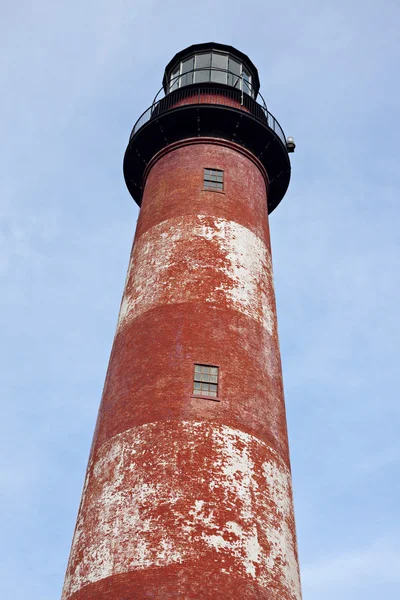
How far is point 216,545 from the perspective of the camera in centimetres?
1536

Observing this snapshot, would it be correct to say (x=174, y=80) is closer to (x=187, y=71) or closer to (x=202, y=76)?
(x=187, y=71)

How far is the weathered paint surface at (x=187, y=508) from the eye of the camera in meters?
15.4

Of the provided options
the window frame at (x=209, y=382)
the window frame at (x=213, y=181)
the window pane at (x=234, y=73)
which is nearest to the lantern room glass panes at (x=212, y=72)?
the window pane at (x=234, y=73)

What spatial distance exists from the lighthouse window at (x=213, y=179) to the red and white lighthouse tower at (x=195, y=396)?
5cm

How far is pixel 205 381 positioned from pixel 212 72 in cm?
1394

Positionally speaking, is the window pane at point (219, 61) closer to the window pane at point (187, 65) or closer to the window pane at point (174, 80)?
the window pane at point (187, 65)

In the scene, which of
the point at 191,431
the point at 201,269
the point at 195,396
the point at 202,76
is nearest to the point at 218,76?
the point at 202,76

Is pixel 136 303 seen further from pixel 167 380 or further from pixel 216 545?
pixel 216 545

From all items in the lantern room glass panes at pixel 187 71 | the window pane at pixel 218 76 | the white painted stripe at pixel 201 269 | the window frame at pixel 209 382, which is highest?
the lantern room glass panes at pixel 187 71

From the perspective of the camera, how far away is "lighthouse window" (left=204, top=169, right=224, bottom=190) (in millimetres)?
23031

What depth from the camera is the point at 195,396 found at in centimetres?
1766

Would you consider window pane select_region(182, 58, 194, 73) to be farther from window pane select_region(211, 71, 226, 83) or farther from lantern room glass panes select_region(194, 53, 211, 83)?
window pane select_region(211, 71, 226, 83)

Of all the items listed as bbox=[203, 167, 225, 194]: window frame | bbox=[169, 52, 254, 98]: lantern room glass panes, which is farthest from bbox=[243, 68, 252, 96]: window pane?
→ bbox=[203, 167, 225, 194]: window frame

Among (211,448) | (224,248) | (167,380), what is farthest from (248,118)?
(211,448)
